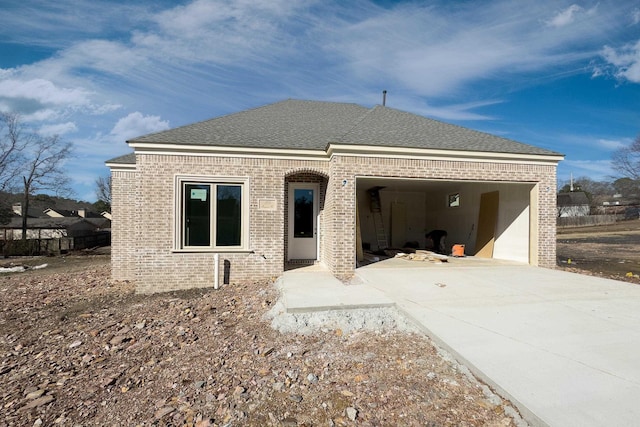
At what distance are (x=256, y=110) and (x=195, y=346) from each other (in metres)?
9.15

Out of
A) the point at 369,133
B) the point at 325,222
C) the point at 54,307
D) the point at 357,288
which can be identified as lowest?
the point at 54,307

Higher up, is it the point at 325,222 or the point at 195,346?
the point at 325,222

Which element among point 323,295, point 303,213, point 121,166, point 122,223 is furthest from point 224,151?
point 323,295

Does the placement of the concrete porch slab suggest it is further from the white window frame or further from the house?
the white window frame

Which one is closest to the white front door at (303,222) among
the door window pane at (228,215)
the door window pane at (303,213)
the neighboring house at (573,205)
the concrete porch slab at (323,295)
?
the door window pane at (303,213)

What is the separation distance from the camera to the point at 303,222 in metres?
10.7

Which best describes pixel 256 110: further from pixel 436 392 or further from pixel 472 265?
pixel 436 392

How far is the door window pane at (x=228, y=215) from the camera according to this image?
8859mm

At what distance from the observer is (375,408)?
128 inches

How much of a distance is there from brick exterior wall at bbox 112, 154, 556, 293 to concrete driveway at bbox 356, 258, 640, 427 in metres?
1.42

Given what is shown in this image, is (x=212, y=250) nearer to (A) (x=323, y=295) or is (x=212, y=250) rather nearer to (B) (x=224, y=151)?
(B) (x=224, y=151)

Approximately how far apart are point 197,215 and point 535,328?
7.56 meters

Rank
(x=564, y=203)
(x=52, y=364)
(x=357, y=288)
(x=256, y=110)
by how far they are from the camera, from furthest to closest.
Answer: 1. (x=564, y=203)
2. (x=256, y=110)
3. (x=357, y=288)
4. (x=52, y=364)

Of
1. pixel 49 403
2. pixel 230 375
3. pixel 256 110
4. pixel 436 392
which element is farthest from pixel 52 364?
pixel 256 110
